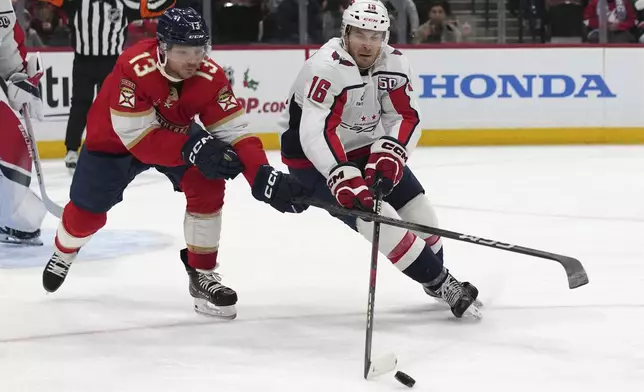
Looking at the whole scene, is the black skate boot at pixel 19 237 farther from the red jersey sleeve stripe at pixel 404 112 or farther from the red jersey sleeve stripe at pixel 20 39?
the red jersey sleeve stripe at pixel 404 112

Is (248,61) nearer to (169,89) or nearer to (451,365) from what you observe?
(169,89)

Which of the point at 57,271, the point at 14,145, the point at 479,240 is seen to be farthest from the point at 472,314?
the point at 14,145

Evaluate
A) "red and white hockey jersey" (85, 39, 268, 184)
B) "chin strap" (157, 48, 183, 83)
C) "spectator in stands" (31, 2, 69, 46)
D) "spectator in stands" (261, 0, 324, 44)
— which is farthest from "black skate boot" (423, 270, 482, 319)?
"spectator in stands" (31, 2, 69, 46)

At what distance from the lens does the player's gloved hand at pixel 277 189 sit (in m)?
2.93

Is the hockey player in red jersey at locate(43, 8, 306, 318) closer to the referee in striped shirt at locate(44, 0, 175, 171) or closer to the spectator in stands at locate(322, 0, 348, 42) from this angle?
the referee in striped shirt at locate(44, 0, 175, 171)

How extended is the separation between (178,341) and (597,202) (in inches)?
110

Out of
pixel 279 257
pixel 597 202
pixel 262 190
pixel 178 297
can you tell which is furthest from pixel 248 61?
pixel 262 190

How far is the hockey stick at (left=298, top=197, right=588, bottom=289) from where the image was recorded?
9.20ft

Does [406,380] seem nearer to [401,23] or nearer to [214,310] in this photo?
[214,310]

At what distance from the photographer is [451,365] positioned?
2.71 meters

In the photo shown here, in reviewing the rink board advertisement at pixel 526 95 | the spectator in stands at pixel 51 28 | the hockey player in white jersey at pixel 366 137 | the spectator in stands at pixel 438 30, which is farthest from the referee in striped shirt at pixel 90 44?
the hockey player in white jersey at pixel 366 137

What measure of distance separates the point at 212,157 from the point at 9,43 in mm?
1671

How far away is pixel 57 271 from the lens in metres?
3.43

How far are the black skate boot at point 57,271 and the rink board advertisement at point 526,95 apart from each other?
3987mm
